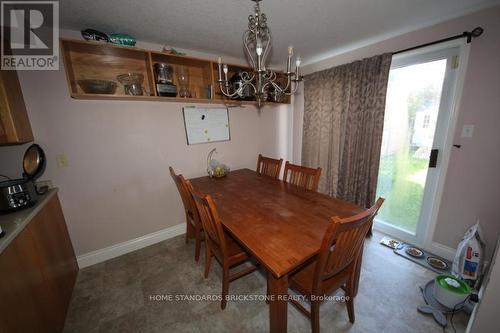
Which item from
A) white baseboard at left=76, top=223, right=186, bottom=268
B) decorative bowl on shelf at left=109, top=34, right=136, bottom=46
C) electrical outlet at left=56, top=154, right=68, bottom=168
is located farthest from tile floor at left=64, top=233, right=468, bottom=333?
decorative bowl on shelf at left=109, top=34, right=136, bottom=46

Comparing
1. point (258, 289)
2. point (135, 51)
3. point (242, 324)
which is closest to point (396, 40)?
point (135, 51)

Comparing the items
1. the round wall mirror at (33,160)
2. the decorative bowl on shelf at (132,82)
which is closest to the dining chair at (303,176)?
the decorative bowl on shelf at (132,82)

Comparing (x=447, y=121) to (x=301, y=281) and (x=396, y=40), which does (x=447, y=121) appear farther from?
(x=301, y=281)

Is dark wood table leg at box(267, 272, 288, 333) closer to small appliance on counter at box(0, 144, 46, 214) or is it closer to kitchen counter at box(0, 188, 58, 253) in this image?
kitchen counter at box(0, 188, 58, 253)

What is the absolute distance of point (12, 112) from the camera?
1354 mm

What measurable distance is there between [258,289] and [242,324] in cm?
33

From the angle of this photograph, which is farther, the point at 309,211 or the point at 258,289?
the point at 258,289

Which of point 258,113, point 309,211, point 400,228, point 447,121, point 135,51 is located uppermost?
point 135,51

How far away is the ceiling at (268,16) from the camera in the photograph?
55.7 inches

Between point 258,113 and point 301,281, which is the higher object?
point 258,113

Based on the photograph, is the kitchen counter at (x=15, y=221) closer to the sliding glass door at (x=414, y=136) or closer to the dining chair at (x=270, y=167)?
the dining chair at (x=270, y=167)

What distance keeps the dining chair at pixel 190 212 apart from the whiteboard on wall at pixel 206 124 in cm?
61

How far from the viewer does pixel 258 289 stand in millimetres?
1663

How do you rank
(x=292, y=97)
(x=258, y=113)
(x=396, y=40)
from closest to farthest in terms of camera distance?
1. (x=396, y=40)
2. (x=258, y=113)
3. (x=292, y=97)
